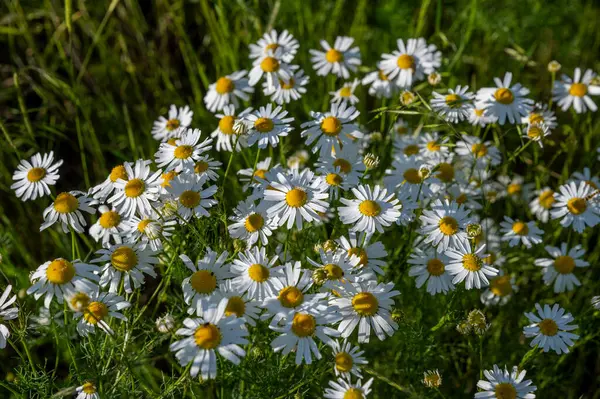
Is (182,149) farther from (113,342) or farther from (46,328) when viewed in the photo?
(46,328)

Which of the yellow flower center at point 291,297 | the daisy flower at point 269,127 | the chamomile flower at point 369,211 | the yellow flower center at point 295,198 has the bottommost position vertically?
the yellow flower center at point 291,297

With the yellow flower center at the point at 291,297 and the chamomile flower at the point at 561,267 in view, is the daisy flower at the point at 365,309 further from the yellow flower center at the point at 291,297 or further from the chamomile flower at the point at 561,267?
the chamomile flower at the point at 561,267

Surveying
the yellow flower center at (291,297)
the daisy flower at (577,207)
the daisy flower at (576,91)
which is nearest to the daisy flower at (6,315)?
the yellow flower center at (291,297)

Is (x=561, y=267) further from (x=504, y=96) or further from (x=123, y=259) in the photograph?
(x=123, y=259)

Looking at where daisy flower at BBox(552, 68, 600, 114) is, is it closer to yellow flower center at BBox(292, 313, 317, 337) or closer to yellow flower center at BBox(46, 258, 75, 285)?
yellow flower center at BBox(292, 313, 317, 337)

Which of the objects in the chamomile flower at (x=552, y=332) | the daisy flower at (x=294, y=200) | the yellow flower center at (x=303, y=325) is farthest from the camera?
the chamomile flower at (x=552, y=332)

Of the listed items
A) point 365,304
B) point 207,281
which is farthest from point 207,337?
point 365,304
